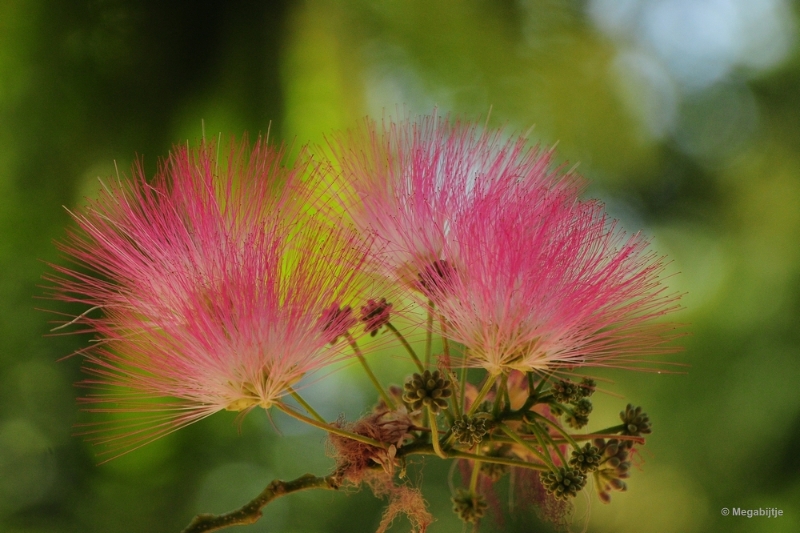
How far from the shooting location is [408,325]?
2.19ft

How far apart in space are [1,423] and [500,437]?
42.4 inches

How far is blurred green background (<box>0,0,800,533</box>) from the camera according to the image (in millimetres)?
1344

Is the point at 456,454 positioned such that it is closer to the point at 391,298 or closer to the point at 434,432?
the point at 434,432

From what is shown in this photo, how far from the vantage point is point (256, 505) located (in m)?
0.65

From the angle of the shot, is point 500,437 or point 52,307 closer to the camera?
point 500,437

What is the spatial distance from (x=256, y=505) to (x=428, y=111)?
1.19 meters

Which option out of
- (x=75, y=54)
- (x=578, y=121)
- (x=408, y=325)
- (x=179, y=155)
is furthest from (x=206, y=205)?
(x=578, y=121)

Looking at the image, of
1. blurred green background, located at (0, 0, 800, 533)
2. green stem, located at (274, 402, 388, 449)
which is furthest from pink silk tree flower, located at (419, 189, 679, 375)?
blurred green background, located at (0, 0, 800, 533)

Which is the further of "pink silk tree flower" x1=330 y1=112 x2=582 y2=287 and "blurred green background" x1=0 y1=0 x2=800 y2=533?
"blurred green background" x1=0 y1=0 x2=800 y2=533

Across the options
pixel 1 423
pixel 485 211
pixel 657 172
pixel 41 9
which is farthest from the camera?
pixel 657 172

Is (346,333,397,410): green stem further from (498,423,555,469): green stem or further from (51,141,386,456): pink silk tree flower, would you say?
(498,423,555,469): green stem

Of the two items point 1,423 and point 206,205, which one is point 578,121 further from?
point 1,423

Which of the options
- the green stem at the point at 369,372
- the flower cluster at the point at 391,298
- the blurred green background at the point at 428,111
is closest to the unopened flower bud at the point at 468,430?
the flower cluster at the point at 391,298

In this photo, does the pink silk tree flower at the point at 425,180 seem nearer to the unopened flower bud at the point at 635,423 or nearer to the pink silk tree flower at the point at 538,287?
the pink silk tree flower at the point at 538,287
